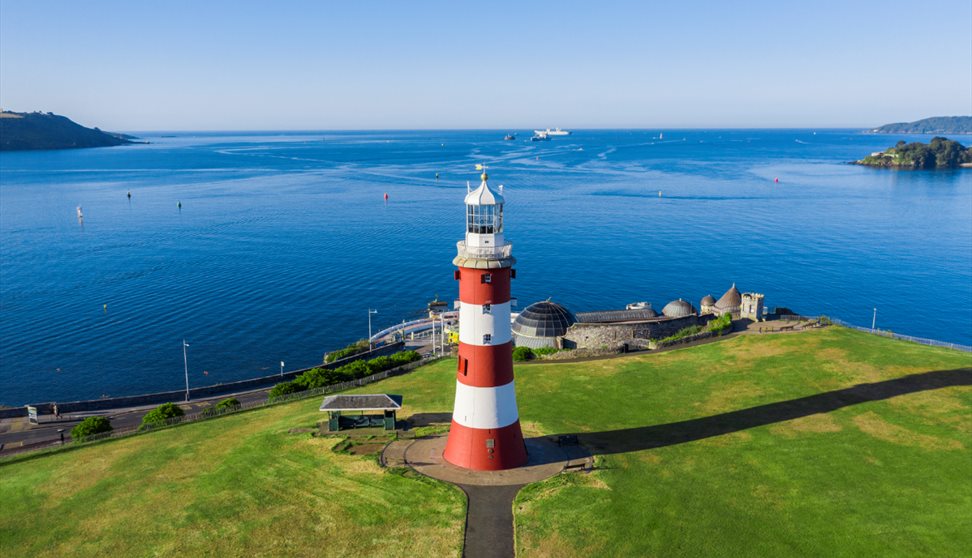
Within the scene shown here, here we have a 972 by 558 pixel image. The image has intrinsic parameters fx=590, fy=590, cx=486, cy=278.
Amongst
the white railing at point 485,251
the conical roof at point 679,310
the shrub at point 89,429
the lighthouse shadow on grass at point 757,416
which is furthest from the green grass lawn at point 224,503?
the conical roof at point 679,310

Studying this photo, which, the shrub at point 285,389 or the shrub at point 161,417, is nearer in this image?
the shrub at point 161,417

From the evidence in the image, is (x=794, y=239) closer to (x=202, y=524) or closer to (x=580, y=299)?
(x=580, y=299)

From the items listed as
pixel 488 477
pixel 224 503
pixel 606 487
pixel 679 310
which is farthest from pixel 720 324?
pixel 224 503

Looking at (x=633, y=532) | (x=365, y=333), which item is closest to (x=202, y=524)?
(x=633, y=532)

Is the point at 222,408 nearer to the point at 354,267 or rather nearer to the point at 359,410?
the point at 359,410

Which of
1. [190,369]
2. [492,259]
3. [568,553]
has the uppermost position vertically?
[492,259]

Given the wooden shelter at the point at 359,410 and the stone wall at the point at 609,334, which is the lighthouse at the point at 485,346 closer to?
the wooden shelter at the point at 359,410
